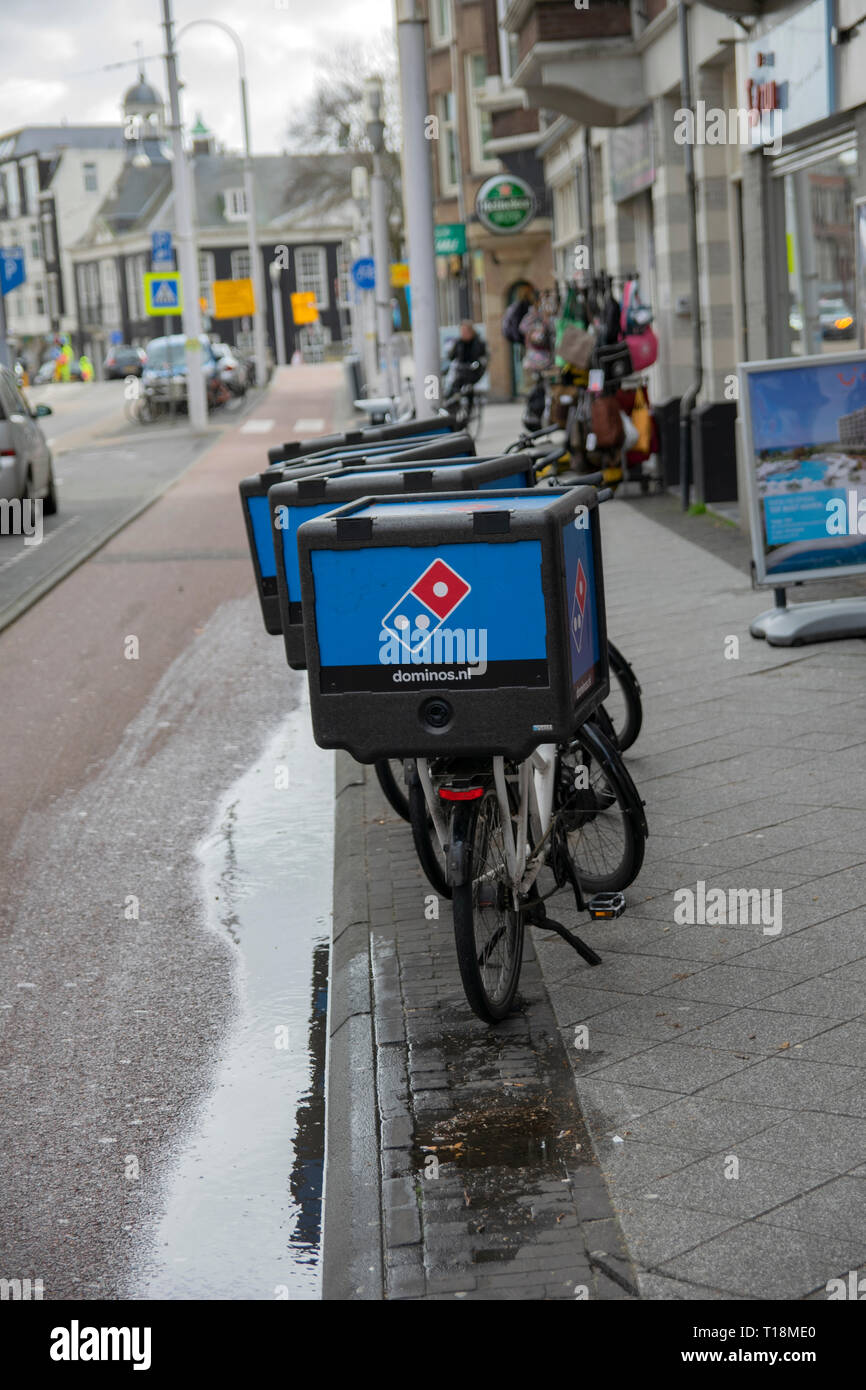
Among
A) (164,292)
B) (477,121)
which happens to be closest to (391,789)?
(164,292)

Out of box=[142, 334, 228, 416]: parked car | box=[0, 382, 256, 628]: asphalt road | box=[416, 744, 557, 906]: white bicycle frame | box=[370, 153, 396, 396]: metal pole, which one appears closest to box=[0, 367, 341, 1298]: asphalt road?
box=[416, 744, 557, 906]: white bicycle frame

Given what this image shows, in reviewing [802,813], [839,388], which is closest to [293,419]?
[839,388]

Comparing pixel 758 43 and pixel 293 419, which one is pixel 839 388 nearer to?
pixel 758 43

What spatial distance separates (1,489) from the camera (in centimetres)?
1931

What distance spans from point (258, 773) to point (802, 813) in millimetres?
3021

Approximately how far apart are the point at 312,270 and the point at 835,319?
83962mm

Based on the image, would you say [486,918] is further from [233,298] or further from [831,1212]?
[233,298]

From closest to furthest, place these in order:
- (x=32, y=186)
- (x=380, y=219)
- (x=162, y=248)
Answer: (x=380, y=219) < (x=162, y=248) < (x=32, y=186)

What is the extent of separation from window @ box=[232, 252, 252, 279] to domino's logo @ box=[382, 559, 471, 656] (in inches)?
3685

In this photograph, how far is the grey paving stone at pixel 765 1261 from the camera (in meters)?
3.36

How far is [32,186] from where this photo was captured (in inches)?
4801

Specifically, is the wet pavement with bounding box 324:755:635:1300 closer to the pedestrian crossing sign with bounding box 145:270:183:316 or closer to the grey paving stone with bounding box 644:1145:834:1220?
the grey paving stone with bounding box 644:1145:834:1220

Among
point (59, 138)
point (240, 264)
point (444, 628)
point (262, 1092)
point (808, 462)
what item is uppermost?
point (59, 138)

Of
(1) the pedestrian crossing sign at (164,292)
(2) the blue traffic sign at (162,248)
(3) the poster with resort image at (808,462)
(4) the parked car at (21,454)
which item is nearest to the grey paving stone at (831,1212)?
(3) the poster with resort image at (808,462)
